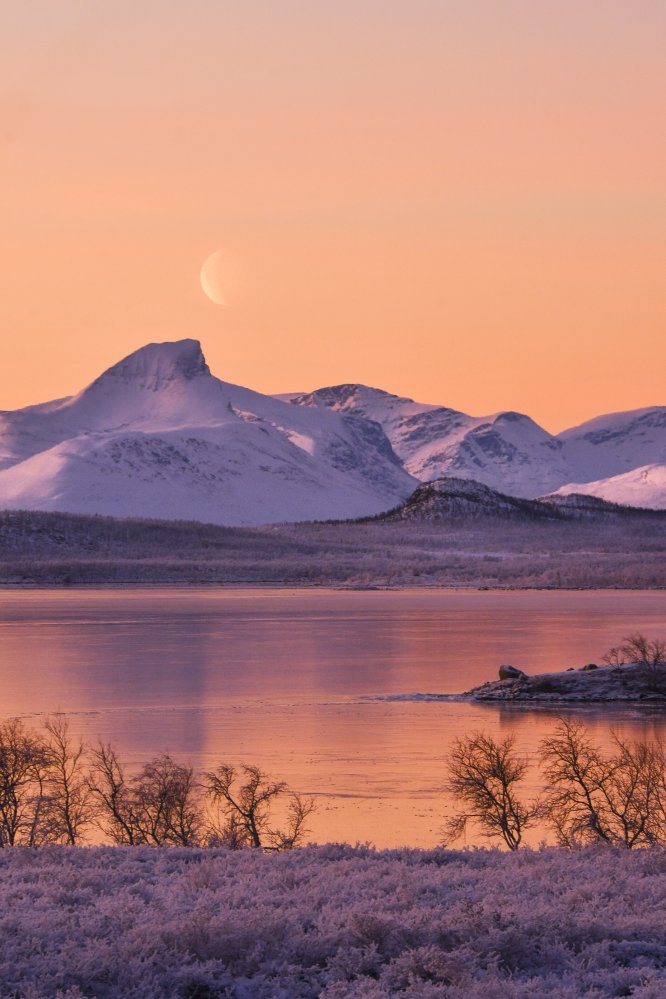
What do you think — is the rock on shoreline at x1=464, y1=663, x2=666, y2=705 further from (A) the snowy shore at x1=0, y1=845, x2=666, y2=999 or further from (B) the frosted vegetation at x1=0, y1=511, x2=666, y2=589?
(B) the frosted vegetation at x1=0, y1=511, x2=666, y2=589

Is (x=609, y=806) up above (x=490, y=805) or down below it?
below

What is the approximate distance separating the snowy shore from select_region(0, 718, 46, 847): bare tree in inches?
230

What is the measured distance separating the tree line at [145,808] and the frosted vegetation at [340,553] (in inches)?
3383

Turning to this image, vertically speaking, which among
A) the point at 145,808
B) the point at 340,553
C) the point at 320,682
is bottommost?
the point at 145,808

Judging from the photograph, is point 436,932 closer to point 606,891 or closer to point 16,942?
point 606,891

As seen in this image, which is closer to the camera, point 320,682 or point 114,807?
point 114,807

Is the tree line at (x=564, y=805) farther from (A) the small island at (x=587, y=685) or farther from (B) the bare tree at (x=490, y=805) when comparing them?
(A) the small island at (x=587, y=685)

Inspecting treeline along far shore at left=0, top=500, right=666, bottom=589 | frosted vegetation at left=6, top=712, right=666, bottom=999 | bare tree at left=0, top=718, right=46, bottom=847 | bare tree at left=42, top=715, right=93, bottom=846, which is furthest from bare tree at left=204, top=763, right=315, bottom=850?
treeline along far shore at left=0, top=500, right=666, bottom=589

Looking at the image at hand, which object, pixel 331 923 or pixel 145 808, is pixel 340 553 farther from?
pixel 331 923

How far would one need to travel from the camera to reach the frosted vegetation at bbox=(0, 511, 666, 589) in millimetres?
116875

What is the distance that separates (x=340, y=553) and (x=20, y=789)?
124 meters

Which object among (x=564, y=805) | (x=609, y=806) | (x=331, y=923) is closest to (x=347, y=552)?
(x=609, y=806)

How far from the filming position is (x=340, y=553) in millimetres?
146125

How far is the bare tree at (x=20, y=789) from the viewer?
18844 mm
